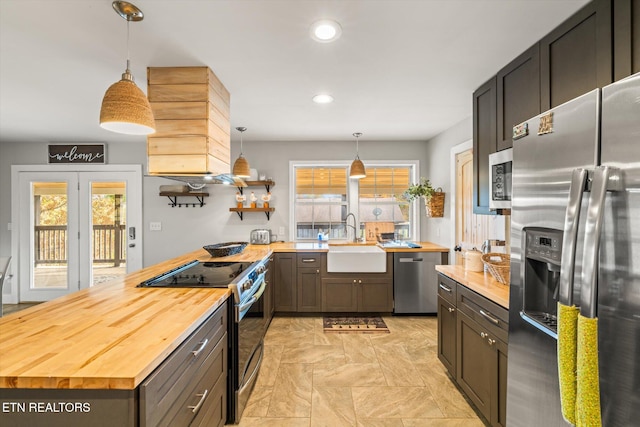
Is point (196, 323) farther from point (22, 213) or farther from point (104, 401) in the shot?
point (22, 213)

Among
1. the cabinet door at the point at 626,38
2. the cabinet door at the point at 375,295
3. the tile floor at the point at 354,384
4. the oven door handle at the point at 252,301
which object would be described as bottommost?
the tile floor at the point at 354,384

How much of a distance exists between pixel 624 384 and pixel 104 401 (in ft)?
4.75

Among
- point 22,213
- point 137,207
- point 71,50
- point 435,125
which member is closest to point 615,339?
point 71,50

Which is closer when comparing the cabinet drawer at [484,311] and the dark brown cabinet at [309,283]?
the cabinet drawer at [484,311]

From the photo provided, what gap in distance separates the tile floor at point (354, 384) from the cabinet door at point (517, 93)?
1860mm

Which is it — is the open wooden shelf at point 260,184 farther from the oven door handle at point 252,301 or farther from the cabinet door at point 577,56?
the cabinet door at point 577,56

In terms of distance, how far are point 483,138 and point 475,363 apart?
1632 mm

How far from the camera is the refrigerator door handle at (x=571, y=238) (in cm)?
85

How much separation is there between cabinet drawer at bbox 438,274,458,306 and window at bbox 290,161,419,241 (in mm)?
2146

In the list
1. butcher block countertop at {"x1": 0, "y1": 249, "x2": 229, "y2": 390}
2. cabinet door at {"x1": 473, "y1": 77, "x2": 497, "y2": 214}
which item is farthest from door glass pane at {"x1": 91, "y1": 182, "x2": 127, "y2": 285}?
cabinet door at {"x1": 473, "y1": 77, "x2": 497, "y2": 214}

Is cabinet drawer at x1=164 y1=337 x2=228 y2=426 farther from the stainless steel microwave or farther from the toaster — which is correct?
the toaster

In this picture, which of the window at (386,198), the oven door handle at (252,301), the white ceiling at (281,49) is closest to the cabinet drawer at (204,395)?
the oven door handle at (252,301)

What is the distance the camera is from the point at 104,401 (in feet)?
2.87

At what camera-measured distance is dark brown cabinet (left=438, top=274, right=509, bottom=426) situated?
1588mm
